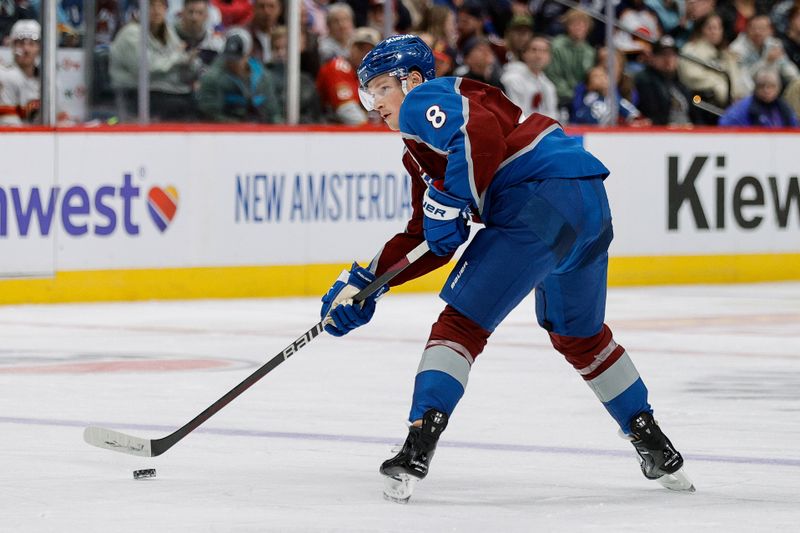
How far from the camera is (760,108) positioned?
42.4ft

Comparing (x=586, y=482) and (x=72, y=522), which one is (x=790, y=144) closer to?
(x=586, y=482)

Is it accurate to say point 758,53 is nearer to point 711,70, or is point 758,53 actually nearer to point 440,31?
point 711,70

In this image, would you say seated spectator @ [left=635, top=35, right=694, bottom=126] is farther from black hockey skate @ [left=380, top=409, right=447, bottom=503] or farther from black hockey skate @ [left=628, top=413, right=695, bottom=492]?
black hockey skate @ [left=380, top=409, right=447, bottom=503]

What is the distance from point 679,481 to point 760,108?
871 centimetres

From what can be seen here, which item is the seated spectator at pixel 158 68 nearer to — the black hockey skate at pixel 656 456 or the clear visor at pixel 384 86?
the clear visor at pixel 384 86

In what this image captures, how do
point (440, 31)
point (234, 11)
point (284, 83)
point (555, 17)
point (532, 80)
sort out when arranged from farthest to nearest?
point (555, 17) < point (532, 80) < point (440, 31) < point (284, 83) < point (234, 11)

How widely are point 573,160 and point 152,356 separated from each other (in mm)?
3696

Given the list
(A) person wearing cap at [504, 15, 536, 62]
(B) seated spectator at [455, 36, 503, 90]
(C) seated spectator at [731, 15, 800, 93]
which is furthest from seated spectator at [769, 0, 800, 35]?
(B) seated spectator at [455, 36, 503, 90]

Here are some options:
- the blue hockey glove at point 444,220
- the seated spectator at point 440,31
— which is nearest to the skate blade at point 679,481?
the blue hockey glove at point 444,220

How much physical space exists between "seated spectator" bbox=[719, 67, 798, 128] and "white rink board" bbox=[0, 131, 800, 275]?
210 mm

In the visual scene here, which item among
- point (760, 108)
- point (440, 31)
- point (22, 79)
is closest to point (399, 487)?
point (22, 79)

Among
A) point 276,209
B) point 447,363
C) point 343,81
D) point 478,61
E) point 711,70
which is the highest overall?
point 447,363

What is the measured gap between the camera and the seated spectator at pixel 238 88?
1067 centimetres

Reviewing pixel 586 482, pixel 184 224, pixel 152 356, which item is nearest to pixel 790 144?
pixel 184 224
